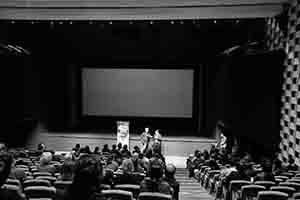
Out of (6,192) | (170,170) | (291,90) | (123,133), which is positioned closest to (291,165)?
(291,90)

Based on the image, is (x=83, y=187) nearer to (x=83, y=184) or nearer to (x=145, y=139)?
(x=83, y=184)

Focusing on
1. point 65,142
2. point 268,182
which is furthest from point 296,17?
point 65,142

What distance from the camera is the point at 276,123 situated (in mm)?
11594

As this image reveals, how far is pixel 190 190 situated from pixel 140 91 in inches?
366

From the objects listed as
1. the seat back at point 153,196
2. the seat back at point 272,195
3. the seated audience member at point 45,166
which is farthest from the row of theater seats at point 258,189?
the seated audience member at point 45,166

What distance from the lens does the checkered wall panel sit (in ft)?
33.8

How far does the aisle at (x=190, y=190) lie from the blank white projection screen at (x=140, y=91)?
6.38 metres

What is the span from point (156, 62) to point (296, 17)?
746 cm

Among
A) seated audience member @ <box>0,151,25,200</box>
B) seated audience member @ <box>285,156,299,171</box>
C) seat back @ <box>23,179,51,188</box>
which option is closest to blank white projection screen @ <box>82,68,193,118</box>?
seated audience member @ <box>285,156,299,171</box>

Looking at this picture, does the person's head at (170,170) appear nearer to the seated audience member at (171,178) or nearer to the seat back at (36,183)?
the seated audience member at (171,178)

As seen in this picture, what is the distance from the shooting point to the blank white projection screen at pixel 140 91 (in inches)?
703

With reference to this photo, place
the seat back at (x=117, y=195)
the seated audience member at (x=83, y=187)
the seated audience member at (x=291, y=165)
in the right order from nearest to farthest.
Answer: the seated audience member at (x=83, y=187) < the seat back at (x=117, y=195) < the seated audience member at (x=291, y=165)

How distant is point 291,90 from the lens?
35.7 feet

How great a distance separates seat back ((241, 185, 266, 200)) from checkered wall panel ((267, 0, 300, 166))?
486 cm
